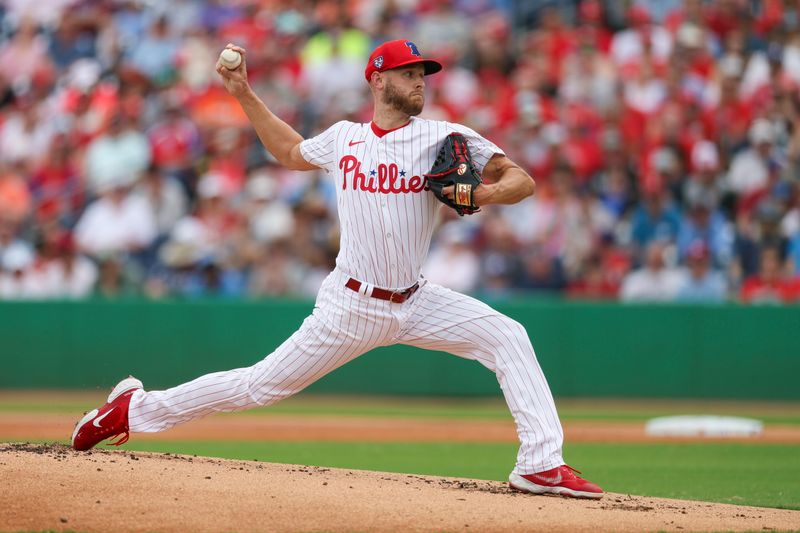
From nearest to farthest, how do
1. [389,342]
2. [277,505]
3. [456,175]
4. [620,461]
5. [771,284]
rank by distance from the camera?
[277,505] < [456,175] < [389,342] < [620,461] < [771,284]

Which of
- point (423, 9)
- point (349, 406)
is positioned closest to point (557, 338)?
point (349, 406)

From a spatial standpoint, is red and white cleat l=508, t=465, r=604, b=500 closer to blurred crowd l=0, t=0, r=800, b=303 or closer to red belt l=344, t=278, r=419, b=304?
red belt l=344, t=278, r=419, b=304

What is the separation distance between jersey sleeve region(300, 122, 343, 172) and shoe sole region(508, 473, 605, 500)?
5.42 feet

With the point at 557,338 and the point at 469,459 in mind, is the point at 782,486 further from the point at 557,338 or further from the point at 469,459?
the point at 557,338

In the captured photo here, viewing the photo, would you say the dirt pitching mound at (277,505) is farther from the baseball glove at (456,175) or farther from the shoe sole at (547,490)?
the baseball glove at (456,175)

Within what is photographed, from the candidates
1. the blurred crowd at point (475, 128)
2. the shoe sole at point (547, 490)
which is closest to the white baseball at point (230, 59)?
the shoe sole at point (547, 490)

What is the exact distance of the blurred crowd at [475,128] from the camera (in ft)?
41.0

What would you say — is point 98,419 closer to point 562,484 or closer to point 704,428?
point 562,484

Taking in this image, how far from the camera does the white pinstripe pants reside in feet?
17.6

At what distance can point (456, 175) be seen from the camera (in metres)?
5.21

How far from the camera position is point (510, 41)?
14.7 m

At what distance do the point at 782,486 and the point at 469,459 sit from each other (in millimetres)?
2111

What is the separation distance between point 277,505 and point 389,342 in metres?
0.94

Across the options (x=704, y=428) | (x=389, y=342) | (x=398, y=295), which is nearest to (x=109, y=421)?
(x=389, y=342)
